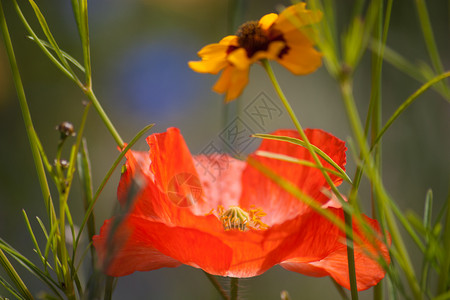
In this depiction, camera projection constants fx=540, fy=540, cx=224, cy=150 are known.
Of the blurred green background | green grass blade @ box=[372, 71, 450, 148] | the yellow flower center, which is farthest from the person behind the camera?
the blurred green background

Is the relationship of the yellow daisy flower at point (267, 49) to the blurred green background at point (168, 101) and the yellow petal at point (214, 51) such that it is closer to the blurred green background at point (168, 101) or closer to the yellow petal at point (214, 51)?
the yellow petal at point (214, 51)

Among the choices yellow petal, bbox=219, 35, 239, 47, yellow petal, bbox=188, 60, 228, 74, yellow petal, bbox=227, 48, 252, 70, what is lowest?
yellow petal, bbox=188, 60, 228, 74

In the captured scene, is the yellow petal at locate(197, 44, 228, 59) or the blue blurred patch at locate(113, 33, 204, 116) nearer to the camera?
the yellow petal at locate(197, 44, 228, 59)

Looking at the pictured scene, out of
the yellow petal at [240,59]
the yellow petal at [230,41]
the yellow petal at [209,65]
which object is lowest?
the yellow petal at [209,65]

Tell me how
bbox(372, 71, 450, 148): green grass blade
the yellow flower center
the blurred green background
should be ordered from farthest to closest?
1. the blurred green background
2. the yellow flower center
3. bbox(372, 71, 450, 148): green grass blade

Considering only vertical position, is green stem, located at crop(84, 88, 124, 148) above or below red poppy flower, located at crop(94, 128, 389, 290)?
above

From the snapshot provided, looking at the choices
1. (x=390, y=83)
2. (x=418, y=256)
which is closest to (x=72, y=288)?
(x=418, y=256)

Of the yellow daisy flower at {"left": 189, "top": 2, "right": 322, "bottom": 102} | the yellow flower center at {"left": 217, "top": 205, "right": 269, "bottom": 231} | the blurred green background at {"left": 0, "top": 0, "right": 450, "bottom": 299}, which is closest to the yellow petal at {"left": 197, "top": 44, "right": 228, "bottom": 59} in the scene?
the yellow daisy flower at {"left": 189, "top": 2, "right": 322, "bottom": 102}

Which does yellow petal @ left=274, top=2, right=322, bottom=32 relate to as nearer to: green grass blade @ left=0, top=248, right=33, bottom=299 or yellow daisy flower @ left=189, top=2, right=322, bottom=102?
yellow daisy flower @ left=189, top=2, right=322, bottom=102

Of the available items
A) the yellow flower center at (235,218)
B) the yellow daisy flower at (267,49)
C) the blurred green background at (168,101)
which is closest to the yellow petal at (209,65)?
the yellow daisy flower at (267,49)
